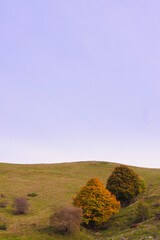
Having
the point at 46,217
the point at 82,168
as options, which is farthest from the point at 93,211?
the point at 82,168

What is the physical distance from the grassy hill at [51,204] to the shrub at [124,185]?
3.14 metres

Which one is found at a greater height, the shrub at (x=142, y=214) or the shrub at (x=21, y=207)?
the shrub at (x=142, y=214)

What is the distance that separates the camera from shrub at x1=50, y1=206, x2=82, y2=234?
29.7 meters

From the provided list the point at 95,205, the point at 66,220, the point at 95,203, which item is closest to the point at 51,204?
the point at 95,203

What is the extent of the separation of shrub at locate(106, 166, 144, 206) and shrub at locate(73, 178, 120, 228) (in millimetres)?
8727

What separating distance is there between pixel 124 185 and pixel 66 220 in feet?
67.8

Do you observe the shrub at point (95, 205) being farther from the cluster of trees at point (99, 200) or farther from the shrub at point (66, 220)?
the shrub at point (66, 220)

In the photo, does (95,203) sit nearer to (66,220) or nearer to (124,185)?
(66,220)

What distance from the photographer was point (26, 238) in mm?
27391

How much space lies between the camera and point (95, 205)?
3531 centimetres

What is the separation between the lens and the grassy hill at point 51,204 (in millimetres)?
28453

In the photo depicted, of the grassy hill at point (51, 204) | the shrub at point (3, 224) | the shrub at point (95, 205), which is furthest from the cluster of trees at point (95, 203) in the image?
the shrub at point (3, 224)

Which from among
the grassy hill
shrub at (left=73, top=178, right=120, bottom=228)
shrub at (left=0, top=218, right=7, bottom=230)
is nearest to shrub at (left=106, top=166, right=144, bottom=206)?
the grassy hill

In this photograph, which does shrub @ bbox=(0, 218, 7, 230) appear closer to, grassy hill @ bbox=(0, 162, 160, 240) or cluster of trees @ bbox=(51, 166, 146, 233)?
grassy hill @ bbox=(0, 162, 160, 240)
